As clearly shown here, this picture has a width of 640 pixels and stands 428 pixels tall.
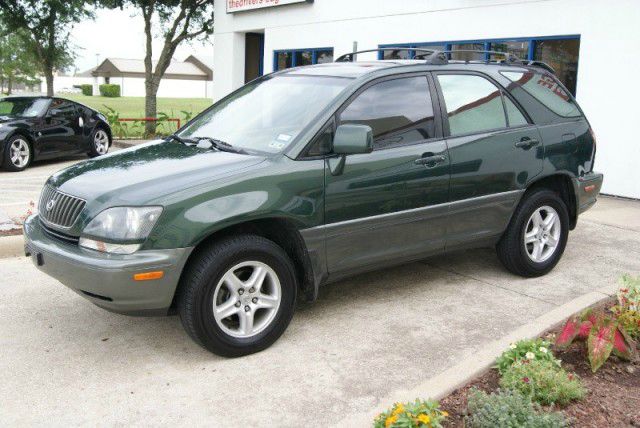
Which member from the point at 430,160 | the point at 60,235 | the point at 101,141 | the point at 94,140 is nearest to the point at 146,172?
the point at 60,235

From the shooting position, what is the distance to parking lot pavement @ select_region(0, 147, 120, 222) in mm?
8820

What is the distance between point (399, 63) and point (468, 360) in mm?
2398

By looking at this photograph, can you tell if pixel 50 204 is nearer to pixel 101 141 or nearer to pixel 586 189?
pixel 586 189

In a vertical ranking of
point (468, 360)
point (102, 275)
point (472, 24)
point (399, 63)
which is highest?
point (472, 24)

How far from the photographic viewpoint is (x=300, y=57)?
17.2 meters

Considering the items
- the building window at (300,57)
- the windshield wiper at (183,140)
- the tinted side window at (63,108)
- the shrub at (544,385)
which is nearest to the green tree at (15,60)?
the tinted side window at (63,108)

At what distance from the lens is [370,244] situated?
4836 millimetres

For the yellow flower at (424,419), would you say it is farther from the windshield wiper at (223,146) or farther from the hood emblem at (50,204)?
the hood emblem at (50,204)

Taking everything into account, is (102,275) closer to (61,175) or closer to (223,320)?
(223,320)

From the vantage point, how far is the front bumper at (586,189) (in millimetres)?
6113

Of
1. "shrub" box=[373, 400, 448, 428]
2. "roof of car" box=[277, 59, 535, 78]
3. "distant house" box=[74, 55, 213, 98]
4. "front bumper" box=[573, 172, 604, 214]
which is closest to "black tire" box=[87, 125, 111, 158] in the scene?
"roof of car" box=[277, 59, 535, 78]

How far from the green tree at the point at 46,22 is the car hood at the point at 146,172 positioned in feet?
55.3

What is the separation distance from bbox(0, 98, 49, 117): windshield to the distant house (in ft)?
286

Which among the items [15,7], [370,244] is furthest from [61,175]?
[15,7]
